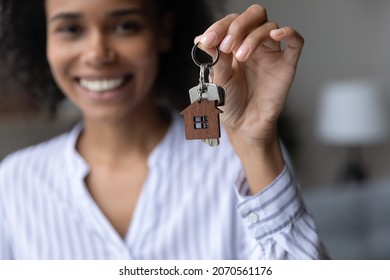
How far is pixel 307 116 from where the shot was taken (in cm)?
222

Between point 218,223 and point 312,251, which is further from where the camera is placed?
point 218,223

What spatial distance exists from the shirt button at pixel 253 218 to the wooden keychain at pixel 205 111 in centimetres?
12

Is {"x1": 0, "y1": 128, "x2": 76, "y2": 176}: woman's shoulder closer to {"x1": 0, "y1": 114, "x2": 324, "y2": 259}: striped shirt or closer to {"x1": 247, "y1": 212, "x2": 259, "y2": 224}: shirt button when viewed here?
{"x1": 0, "y1": 114, "x2": 324, "y2": 259}: striped shirt

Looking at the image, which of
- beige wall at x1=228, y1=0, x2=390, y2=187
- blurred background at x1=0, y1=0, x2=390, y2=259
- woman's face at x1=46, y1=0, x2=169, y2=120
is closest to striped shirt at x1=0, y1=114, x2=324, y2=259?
woman's face at x1=46, y1=0, x2=169, y2=120

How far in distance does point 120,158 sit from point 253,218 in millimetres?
346

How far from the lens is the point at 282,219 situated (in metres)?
0.67

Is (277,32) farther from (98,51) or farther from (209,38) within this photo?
(98,51)

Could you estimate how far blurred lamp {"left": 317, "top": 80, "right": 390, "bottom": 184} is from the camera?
6.66 feet

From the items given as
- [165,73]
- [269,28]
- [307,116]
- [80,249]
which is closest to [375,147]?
[307,116]

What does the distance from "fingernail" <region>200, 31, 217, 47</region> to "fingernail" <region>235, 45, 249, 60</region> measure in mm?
25

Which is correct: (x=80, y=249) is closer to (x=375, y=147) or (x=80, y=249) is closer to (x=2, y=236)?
(x=2, y=236)

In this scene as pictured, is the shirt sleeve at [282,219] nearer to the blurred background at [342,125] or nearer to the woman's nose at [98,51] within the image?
the woman's nose at [98,51]

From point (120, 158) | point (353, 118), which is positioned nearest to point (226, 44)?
point (120, 158)

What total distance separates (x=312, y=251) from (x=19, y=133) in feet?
4.50
